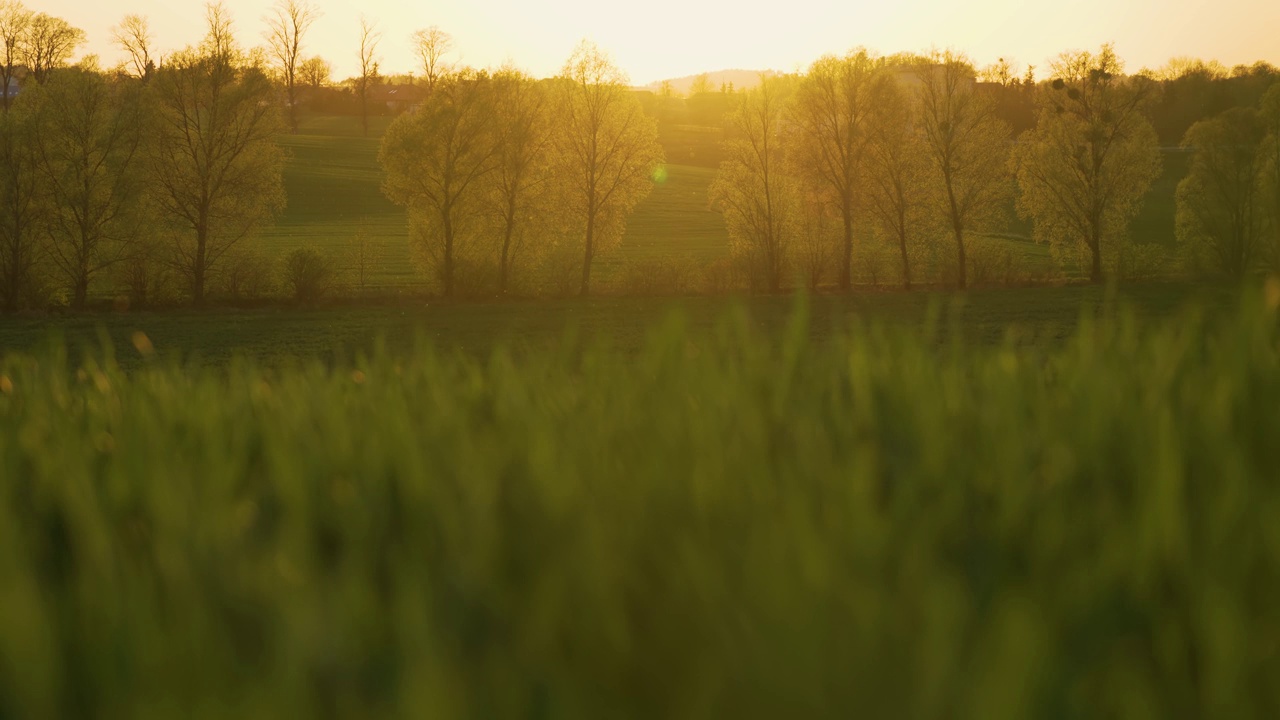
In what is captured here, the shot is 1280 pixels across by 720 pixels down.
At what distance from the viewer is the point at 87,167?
4203 cm

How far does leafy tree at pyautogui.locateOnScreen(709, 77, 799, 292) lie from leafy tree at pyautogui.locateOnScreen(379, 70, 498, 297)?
12.1 metres

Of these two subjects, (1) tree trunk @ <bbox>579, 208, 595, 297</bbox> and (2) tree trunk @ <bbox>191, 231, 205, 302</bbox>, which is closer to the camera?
(2) tree trunk @ <bbox>191, 231, 205, 302</bbox>

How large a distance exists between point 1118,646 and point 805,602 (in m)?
0.35

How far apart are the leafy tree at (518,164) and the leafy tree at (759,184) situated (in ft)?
29.9

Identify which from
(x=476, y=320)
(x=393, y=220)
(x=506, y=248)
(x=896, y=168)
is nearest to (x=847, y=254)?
(x=896, y=168)

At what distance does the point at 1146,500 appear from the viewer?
1.15 metres

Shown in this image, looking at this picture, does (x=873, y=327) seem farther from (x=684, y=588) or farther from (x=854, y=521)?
(x=684, y=588)

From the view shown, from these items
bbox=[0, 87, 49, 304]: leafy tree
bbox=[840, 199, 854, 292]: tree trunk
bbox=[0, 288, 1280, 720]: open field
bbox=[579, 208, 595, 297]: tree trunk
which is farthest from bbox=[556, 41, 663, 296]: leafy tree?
bbox=[0, 288, 1280, 720]: open field

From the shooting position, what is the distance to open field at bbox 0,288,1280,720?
2.51 ft

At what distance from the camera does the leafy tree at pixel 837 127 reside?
52938 mm

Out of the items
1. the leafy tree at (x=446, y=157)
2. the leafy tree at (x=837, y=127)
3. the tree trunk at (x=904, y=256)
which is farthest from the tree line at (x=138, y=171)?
the tree trunk at (x=904, y=256)

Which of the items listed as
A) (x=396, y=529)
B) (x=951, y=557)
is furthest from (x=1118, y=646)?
(x=396, y=529)

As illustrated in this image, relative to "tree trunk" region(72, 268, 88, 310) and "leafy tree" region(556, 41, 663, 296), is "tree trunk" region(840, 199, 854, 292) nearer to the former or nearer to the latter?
"leafy tree" region(556, 41, 663, 296)

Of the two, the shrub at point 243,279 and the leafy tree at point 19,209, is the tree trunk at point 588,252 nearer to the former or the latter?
the shrub at point 243,279
